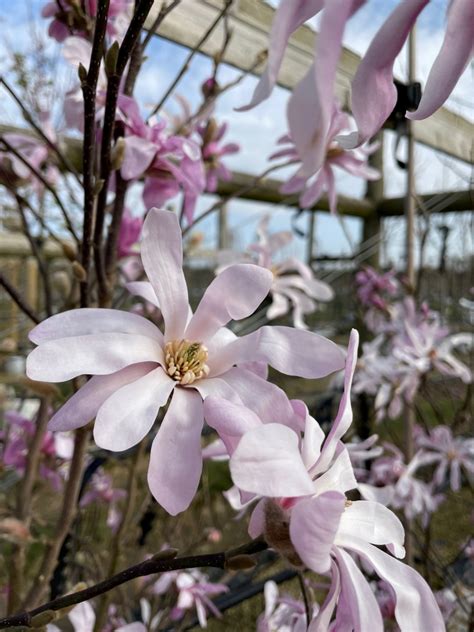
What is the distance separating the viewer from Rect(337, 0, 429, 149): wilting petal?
185mm

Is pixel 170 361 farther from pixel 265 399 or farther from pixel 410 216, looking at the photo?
pixel 410 216

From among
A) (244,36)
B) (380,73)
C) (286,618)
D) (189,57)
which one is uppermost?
(244,36)

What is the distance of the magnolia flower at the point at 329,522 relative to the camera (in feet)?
0.71

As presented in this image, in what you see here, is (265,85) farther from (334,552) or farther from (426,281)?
(426,281)

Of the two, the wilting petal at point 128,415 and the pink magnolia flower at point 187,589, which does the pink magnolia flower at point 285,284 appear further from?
the wilting petal at point 128,415

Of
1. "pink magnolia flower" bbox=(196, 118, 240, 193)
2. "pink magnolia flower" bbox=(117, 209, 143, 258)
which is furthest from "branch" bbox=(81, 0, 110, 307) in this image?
"pink magnolia flower" bbox=(196, 118, 240, 193)

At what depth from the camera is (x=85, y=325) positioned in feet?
0.96

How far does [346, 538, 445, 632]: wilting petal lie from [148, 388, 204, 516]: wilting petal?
84mm

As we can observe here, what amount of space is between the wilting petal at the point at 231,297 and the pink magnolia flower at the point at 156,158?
165mm

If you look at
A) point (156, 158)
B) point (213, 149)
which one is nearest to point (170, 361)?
point (156, 158)

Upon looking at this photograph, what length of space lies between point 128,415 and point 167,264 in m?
0.10

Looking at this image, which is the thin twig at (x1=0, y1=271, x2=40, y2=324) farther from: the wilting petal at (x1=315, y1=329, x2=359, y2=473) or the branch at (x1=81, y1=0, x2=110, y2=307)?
the wilting petal at (x1=315, y1=329, x2=359, y2=473)

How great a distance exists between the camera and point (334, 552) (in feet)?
0.86

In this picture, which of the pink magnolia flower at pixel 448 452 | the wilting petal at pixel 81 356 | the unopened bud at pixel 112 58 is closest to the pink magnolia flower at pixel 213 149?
the unopened bud at pixel 112 58
